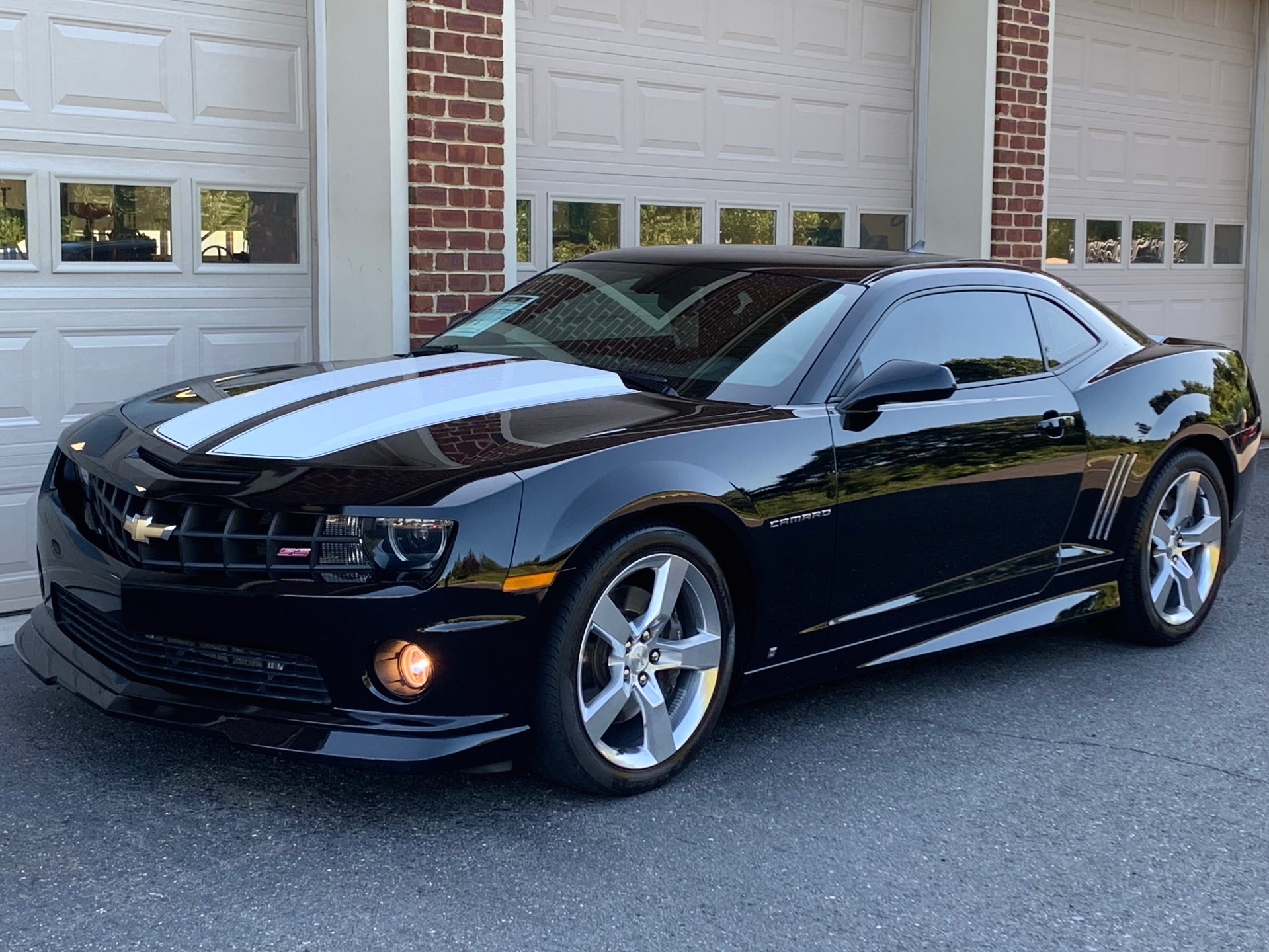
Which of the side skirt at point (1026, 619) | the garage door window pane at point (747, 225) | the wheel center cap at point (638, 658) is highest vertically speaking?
the garage door window pane at point (747, 225)

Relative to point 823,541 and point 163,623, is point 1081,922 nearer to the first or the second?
point 823,541

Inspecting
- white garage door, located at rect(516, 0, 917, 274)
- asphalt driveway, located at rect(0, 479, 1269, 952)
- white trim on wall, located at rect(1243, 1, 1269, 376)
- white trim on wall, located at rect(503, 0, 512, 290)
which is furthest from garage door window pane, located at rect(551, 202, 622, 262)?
white trim on wall, located at rect(1243, 1, 1269, 376)

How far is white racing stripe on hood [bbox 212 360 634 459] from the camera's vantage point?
3.76 meters

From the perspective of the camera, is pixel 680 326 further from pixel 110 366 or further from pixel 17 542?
pixel 17 542

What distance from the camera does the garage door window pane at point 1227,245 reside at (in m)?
12.0

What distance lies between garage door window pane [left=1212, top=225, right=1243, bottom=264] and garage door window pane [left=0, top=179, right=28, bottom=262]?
9267 millimetres

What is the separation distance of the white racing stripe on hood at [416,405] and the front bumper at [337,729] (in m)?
0.62

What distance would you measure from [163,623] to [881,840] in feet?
6.00

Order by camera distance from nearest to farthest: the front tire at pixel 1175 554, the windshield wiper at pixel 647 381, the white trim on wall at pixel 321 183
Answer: the windshield wiper at pixel 647 381 → the front tire at pixel 1175 554 → the white trim on wall at pixel 321 183

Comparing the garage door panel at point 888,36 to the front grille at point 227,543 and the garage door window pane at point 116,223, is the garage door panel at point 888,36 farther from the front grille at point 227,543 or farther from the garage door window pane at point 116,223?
the front grille at point 227,543

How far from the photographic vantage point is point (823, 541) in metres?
4.23

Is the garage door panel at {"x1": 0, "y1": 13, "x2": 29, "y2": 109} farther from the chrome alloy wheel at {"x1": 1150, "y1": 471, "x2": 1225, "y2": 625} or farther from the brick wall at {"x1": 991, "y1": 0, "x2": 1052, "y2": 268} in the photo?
the brick wall at {"x1": 991, "y1": 0, "x2": 1052, "y2": 268}

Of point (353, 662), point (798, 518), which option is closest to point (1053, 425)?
point (798, 518)

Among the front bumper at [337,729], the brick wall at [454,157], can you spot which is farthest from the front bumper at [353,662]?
the brick wall at [454,157]
